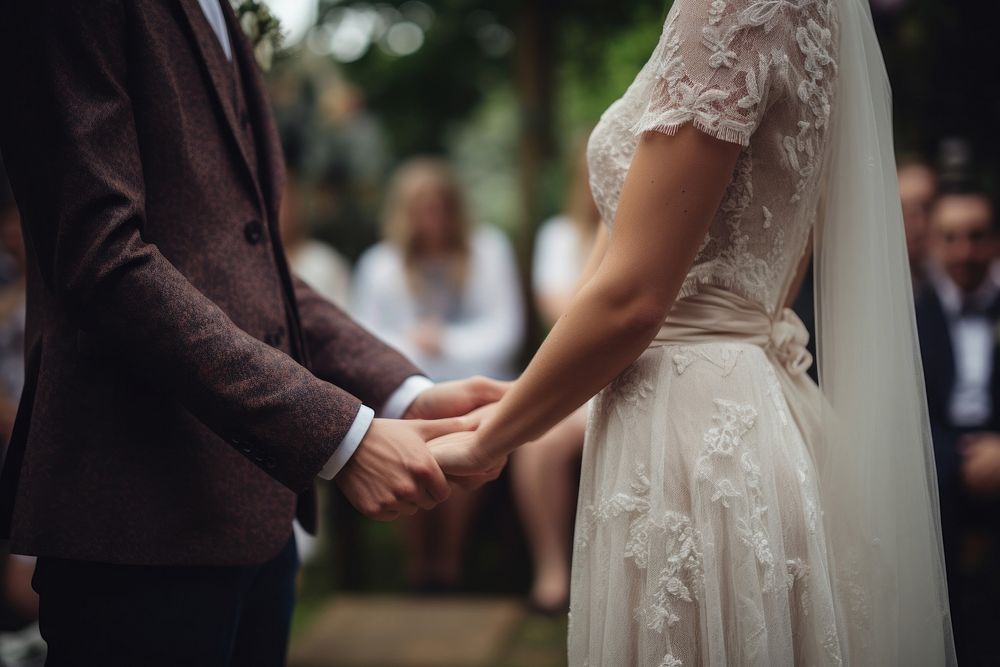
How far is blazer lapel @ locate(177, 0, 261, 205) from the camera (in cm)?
163

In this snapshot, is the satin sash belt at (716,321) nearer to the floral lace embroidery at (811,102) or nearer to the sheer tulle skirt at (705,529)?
the sheer tulle skirt at (705,529)

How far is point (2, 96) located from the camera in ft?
4.77

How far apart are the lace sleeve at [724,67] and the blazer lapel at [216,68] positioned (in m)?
0.78

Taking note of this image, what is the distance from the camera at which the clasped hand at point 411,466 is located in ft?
5.60

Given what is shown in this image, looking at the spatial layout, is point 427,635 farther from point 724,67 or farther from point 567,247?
point 724,67

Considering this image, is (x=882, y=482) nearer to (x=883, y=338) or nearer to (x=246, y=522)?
(x=883, y=338)

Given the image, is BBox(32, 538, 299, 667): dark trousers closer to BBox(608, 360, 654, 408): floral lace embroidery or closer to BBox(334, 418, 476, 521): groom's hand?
BBox(334, 418, 476, 521): groom's hand

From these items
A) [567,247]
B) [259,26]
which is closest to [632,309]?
[259,26]

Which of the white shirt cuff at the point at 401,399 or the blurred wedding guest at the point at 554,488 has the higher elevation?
the white shirt cuff at the point at 401,399

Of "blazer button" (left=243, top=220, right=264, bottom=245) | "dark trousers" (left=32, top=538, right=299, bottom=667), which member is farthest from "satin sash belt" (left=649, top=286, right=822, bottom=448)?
"dark trousers" (left=32, top=538, right=299, bottom=667)

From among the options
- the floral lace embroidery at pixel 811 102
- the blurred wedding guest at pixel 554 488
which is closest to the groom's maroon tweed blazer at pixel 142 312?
the floral lace embroidery at pixel 811 102

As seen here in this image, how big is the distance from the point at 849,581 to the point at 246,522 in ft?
3.69

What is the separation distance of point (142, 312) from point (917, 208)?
12.3 ft

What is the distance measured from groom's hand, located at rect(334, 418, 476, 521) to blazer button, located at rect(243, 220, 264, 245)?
0.43 m
